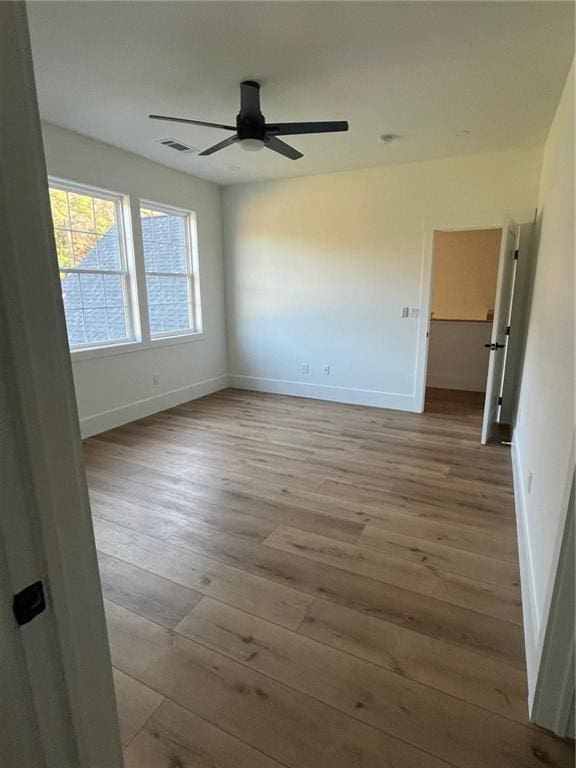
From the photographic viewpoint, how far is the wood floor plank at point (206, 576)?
193 cm

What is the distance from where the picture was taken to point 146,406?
4.80m

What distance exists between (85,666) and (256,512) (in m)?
1.95

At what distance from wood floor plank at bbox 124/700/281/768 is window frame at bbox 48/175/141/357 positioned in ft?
10.7

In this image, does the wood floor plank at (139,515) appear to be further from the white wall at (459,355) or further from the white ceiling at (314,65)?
the white wall at (459,355)

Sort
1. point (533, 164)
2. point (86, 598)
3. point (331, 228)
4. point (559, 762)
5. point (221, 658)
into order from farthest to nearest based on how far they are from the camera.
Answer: point (331, 228)
point (533, 164)
point (221, 658)
point (559, 762)
point (86, 598)

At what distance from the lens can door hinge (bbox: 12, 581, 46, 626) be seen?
66 cm

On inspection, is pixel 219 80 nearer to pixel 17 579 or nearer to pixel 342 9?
pixel 342 9

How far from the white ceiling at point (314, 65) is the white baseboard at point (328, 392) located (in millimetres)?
2729

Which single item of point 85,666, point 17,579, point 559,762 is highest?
point 17,579

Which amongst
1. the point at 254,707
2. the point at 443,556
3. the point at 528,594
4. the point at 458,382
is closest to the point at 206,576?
the point at 254,707

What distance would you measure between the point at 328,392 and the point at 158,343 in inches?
87.9

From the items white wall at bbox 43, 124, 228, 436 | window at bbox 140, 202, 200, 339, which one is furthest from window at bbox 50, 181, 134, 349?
window at bbox 140, 202, 200, 339

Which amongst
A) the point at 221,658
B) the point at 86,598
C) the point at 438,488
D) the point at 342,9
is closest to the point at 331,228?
the point at 342,9

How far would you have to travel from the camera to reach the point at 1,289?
23.2 inches
